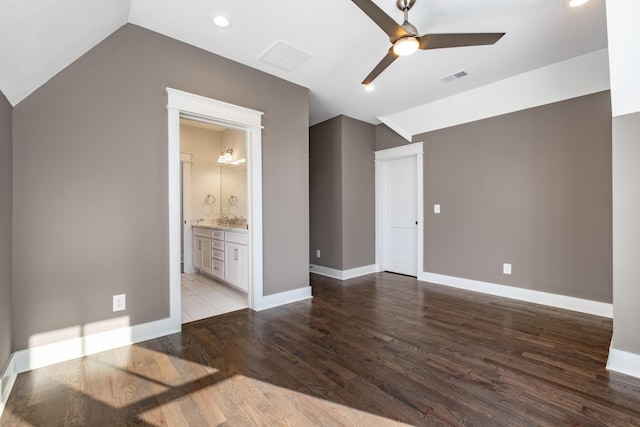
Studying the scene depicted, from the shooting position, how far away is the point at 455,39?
210 cm

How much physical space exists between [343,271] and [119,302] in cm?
307

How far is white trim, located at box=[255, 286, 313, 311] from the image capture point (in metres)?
3.23

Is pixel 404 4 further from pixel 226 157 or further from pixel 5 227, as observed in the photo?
pixel 226 157

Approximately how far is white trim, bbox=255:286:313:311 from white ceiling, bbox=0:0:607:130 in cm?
256

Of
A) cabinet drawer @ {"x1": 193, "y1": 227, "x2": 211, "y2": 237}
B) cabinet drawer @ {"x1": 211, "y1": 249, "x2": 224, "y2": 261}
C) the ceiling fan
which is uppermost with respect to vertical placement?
the ceiling fan

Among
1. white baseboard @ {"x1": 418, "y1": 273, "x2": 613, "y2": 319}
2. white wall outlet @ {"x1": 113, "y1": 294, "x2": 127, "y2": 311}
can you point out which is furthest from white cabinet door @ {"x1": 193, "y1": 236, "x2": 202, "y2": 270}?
white baseboard @ {"x1": 418, "y1": 273, "x2": 613, "y2": 319}

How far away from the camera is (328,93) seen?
12.5 feet

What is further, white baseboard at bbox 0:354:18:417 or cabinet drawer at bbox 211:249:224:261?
cabinet drawer at bbox 211:249:224:261

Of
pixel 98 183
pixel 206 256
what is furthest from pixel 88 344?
pixel 206 256

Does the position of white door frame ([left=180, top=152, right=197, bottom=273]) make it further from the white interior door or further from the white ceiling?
the white interior door

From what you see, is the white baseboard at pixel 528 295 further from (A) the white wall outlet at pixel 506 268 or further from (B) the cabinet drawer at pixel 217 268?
(B) the cabinet drawer at pixel 217 268

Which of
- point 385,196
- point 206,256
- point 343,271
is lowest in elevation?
point 343,271

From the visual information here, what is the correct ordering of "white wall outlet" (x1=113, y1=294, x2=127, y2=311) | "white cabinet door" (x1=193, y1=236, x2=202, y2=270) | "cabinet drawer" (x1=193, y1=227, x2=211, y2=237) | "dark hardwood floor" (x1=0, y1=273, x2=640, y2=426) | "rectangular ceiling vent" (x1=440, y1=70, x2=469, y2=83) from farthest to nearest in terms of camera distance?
"white cabinet door" (x1=193, y1=236, x2=202, y2=270), "cabinet drawer" (x1=193, y1=227, x2=211, y2=237), "rectangular ceiling vent" (x1=440, y1=70, x2=469, y2=83), "white wall outlet" (x1=113, y1=294, x2=127, y2=311), "dark hardwood floor" (x1=0, y1=273, x2=640, y2=426)

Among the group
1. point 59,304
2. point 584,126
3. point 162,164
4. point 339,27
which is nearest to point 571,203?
point 584,126
